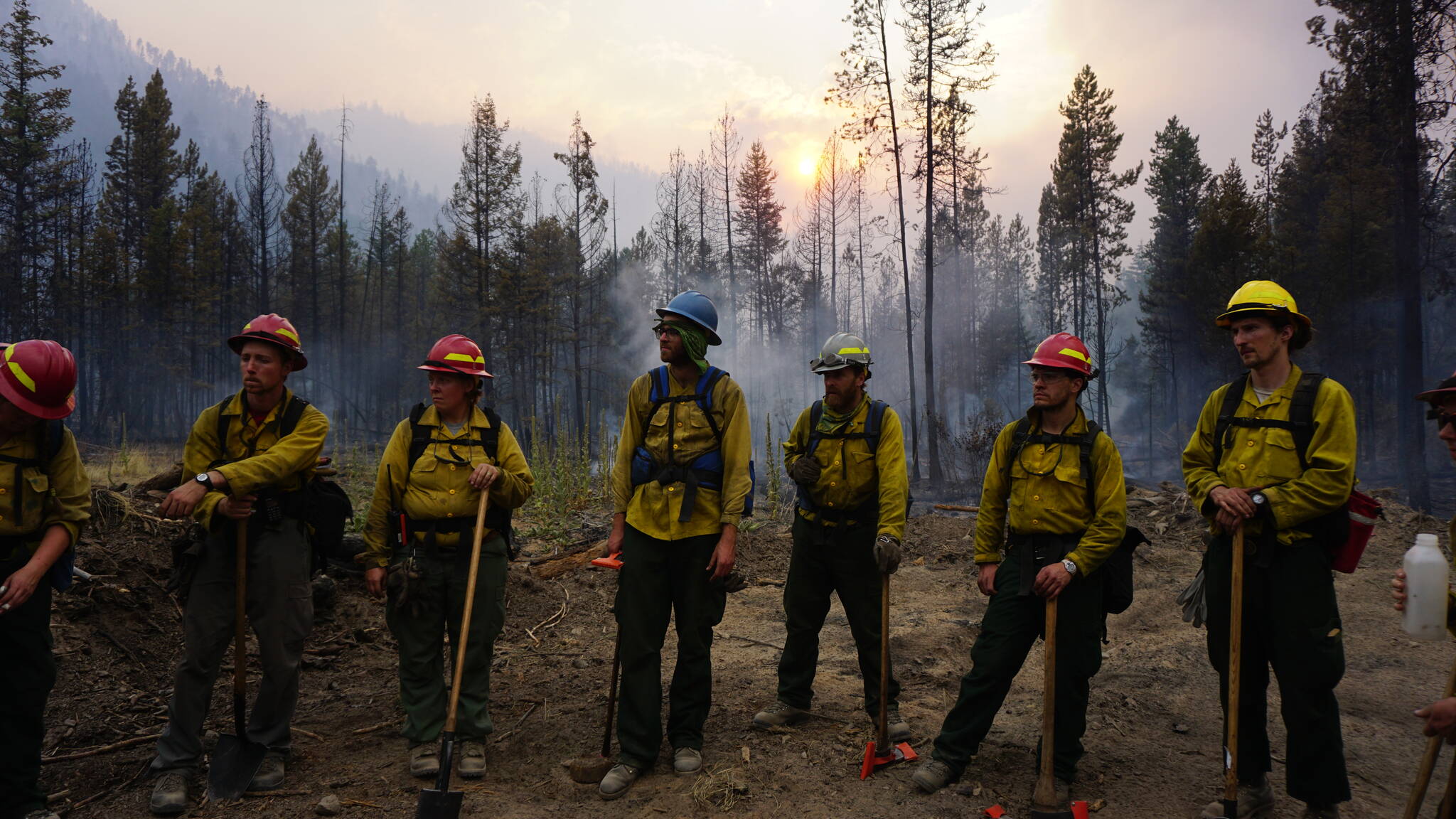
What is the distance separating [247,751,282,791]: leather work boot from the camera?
3.57 metres

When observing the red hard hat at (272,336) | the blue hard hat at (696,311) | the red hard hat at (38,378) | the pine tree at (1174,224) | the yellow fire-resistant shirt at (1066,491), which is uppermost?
the pine tree at (1174,224)

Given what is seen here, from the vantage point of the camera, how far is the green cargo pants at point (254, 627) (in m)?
3.52

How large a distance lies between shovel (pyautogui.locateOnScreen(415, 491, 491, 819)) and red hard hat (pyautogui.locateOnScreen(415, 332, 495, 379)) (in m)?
0.69

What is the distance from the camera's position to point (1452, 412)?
265 centimetres

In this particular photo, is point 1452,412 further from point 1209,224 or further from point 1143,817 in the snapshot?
point 1209,224

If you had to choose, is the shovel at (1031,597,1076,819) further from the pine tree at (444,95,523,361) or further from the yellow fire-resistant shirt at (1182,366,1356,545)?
the pine tree at (444,95,523,361)

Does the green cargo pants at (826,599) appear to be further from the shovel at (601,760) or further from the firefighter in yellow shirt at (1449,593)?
the firefighter in yellow shirt at (1449,593)

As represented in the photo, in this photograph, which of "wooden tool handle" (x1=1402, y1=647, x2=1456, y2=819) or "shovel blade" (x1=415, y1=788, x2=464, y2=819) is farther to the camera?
"shovel blade" (x1=415, y1=788, x2=464, y2=819)

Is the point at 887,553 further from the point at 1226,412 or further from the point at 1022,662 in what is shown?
the point at 1226,412

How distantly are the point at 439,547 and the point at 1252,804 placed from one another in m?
4.12

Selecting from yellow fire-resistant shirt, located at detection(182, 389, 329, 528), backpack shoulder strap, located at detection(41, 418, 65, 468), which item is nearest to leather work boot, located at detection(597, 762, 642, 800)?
yellow fire-resistant shirt, located at detection(182, 389, 329, 528)

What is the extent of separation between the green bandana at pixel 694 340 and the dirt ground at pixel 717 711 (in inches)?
83.1

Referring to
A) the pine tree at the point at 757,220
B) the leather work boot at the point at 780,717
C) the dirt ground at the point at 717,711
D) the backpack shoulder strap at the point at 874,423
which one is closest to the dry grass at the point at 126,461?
the dirt ground at the point at 717,711

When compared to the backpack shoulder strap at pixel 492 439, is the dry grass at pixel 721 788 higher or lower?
lower
